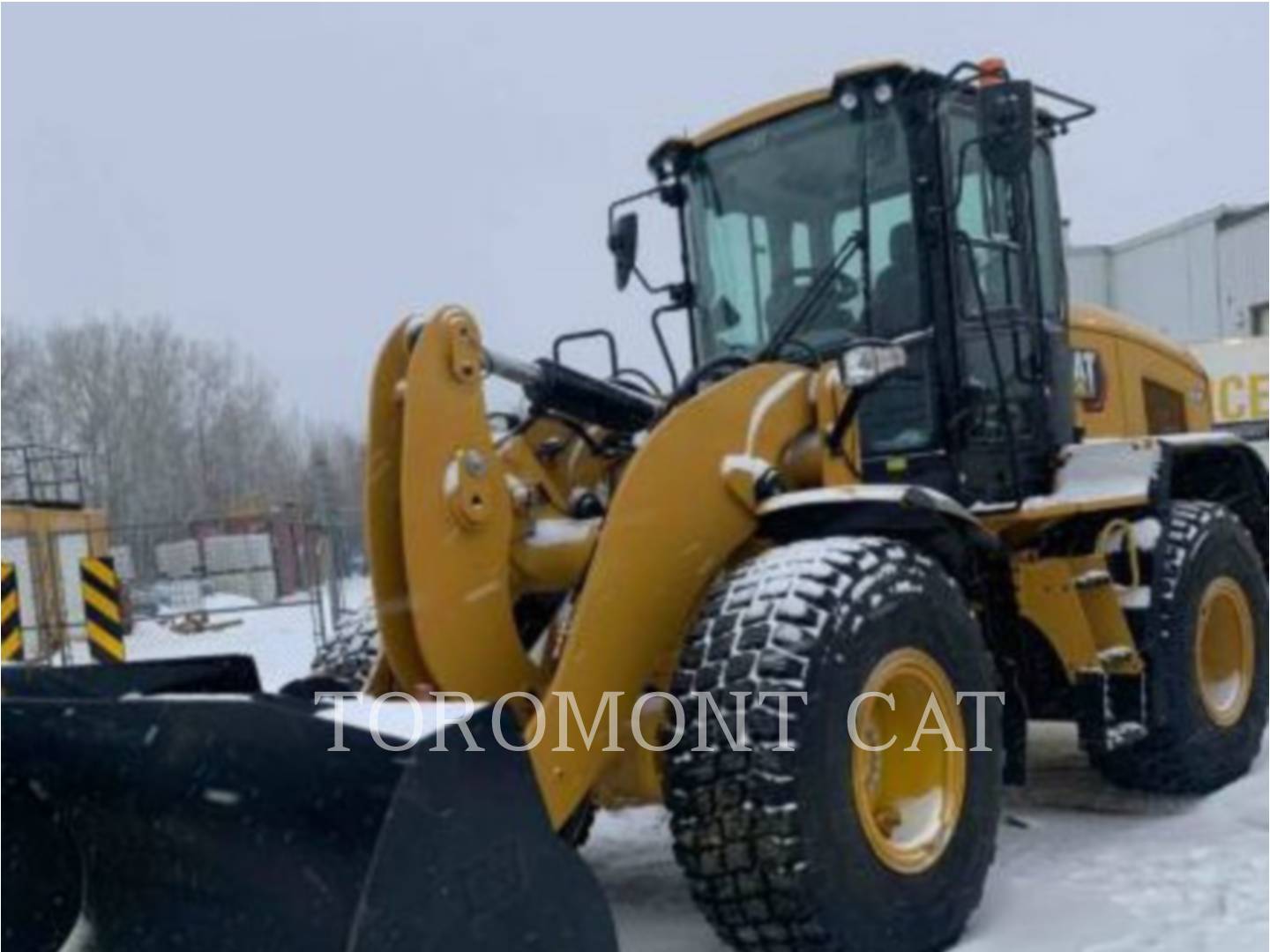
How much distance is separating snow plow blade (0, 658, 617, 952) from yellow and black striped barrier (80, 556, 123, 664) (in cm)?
759

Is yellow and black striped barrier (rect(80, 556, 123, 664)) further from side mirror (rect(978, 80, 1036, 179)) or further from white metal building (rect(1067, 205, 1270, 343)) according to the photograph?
white metal building (rect(1067, 205, 1270, 343))

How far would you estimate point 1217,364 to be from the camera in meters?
12.8

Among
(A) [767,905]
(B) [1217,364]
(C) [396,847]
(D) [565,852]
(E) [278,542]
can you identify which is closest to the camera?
A: (C) [396,847]

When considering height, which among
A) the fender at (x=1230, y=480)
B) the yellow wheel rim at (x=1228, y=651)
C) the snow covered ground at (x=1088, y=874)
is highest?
the fender at (x=1230, y=480)

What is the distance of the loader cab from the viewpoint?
5.07m

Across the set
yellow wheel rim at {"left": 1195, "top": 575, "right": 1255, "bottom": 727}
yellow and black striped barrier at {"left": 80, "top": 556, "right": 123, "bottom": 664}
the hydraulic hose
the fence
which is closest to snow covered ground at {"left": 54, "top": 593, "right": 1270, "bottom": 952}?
yellow wheel rim at {"left": 1195, "top": 575, "right": 1255, "bottom": 727}

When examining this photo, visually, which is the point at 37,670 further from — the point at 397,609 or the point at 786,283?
the point at 786,283

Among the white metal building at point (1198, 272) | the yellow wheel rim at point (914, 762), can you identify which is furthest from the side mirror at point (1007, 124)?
the white metal building at point (1198, 272)

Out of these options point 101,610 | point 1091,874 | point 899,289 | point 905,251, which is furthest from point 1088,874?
point 101,610

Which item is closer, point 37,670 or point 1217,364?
point 37,670

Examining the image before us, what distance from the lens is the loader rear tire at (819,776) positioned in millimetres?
3717

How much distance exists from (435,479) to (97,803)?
3.90 feet

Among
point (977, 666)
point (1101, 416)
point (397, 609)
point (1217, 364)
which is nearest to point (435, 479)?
point (397, 609)

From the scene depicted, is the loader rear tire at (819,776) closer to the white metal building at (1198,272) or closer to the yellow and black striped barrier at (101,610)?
the yellow and black striped barrier at (101,610)
